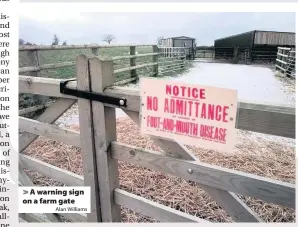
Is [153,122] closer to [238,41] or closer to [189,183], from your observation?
[189,183]

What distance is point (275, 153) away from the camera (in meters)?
2.77

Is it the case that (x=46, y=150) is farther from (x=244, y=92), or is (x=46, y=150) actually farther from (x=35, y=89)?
(x=244, y=92)

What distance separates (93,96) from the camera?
50.3 inches

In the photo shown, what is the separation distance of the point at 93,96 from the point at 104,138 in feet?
0.68

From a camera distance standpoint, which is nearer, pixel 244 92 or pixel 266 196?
pixel 266 196

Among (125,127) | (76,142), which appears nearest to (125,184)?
(76,142)

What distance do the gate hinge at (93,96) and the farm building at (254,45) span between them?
19086 mm

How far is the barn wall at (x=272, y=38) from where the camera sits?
20.8m

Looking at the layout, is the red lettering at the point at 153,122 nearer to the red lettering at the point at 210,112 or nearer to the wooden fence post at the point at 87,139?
the red lettering at the point at 210,112

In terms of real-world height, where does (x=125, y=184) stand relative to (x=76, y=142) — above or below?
below

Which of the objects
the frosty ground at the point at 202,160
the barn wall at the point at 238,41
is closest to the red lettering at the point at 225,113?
the frosty ground at the point at 202,160

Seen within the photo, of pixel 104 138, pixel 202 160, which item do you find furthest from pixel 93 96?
pixel 202 160

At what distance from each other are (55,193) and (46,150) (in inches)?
68.2
